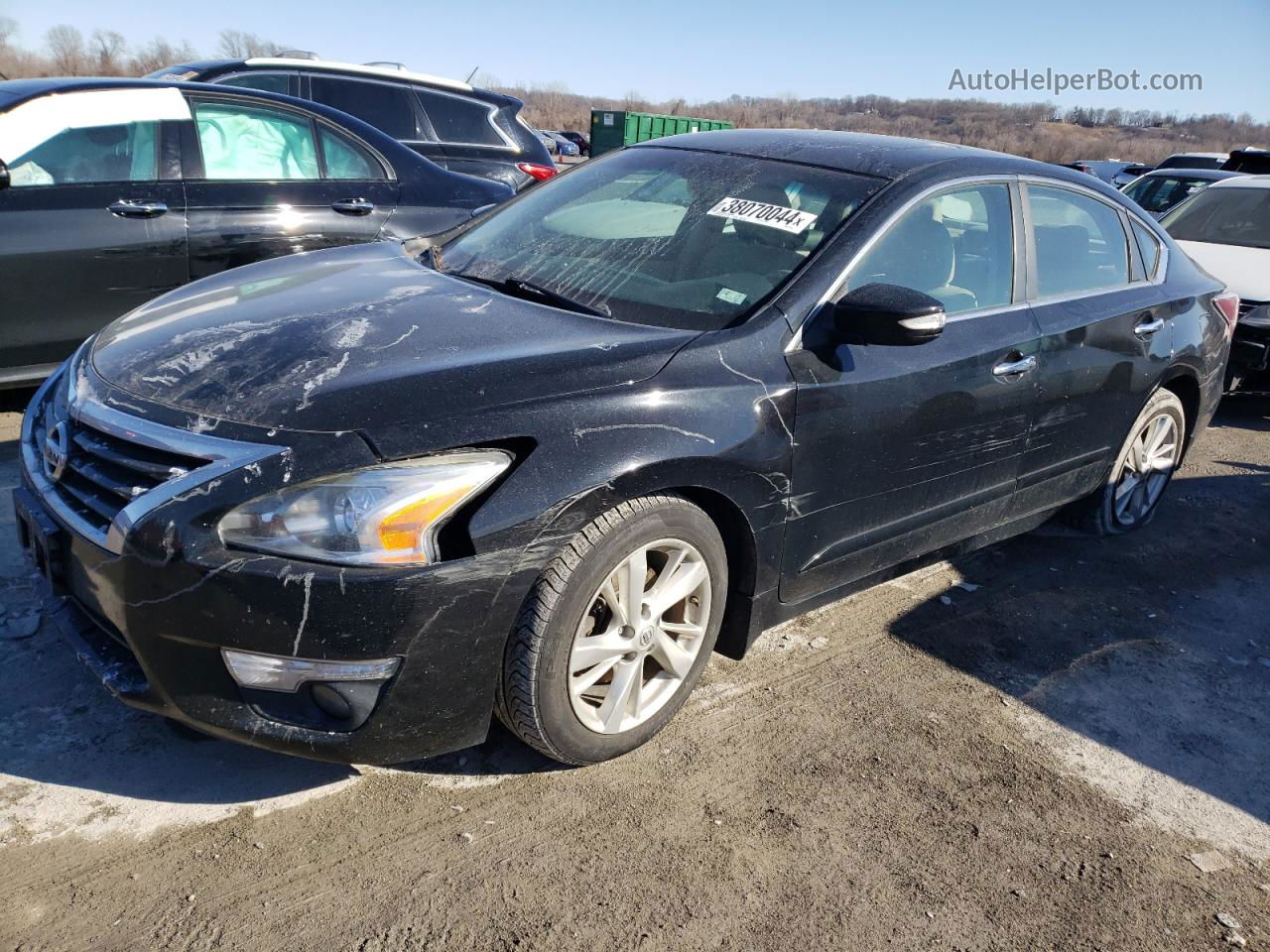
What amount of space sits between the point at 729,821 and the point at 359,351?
1547 mm

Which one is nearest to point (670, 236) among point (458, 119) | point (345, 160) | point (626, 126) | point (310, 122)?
point (345, 160)

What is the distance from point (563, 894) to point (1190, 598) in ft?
10.5

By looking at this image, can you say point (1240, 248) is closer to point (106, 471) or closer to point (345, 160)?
point (345, 160)

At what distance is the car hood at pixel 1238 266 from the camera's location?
269 inches

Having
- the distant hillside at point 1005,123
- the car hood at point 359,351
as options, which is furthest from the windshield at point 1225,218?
the distant hillside at point 1005,123

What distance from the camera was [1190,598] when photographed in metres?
4.29

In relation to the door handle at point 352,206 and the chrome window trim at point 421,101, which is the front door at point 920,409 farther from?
the chrome window trim at point 421,101

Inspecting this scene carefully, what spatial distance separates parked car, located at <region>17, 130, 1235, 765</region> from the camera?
2252 mm

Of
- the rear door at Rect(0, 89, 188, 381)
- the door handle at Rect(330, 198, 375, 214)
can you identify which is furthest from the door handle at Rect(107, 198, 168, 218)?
the door handle at Rect(330, 198, 375, 214)

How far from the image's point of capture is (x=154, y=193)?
4969 millimetres

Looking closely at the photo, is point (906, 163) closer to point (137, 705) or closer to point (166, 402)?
point (166, 402)

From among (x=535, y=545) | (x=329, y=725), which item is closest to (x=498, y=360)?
(x=535, y=545)

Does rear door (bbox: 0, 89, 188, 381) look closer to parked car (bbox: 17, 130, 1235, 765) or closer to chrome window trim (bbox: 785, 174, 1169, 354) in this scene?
parked car (bbox: 17, 130, 1235, 765)

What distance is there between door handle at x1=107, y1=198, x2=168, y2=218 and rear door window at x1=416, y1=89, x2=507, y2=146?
360 centimetres
